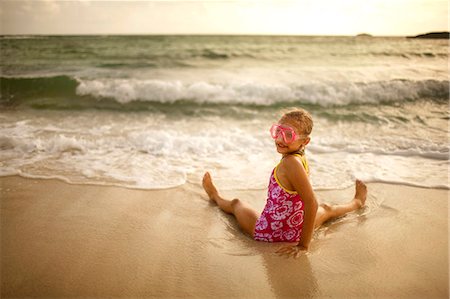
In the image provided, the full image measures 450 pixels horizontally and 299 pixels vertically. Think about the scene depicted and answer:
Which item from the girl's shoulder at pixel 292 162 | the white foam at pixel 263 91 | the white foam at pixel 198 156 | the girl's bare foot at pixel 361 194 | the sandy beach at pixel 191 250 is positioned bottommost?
the sandy beach at pixel 191 250

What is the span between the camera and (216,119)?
308 inches

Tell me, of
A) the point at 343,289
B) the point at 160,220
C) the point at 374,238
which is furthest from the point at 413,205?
the point at 160,220

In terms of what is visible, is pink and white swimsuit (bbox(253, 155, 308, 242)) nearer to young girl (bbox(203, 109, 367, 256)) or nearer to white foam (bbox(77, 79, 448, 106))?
young girl (bbox(203, 109, 367, 256))

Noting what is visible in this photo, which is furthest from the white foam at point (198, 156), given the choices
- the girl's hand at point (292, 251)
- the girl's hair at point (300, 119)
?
the girl's hair at point (300, 119)

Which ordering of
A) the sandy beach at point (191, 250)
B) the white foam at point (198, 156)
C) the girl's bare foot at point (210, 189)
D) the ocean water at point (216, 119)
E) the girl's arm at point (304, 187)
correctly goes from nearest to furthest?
the sandy beach at point (191, 250), the girl's arm at point (304, 187), the girl's bare foot at point (210, 189), the white foam at point (198, 156), the ocean water at point (216, 119)

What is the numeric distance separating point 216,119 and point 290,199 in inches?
208

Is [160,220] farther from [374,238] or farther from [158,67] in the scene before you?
[158,67]

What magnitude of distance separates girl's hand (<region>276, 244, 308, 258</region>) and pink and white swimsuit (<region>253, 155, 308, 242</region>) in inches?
6.7

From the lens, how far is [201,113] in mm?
8414

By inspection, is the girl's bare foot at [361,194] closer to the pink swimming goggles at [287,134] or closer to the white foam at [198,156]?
the white foam at [198,156]

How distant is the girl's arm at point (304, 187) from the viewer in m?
2.51

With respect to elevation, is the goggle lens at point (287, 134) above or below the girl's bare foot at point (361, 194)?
above

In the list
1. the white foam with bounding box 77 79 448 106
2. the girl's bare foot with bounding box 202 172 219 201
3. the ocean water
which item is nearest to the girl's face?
the girl's bare foot with bounding box 202 172 219 201

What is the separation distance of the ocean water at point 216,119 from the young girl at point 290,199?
115 centimetres
